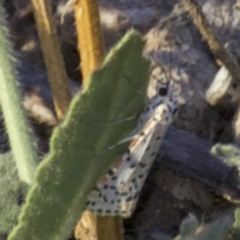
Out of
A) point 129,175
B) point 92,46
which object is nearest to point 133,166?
point 129,175

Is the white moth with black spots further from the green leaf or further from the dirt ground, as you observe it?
the dirt ground

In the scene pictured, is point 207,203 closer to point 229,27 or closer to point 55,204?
point 229,27

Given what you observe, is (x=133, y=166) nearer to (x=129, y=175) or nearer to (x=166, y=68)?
(x=129, y=175)

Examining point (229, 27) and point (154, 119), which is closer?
point (154, 119)

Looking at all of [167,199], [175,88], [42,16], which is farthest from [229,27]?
[42,16]

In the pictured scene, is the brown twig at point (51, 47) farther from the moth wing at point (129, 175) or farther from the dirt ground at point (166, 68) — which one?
the dirt ground at point (166, 68)

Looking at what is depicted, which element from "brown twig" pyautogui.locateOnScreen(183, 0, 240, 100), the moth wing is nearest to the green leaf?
the moth wing
